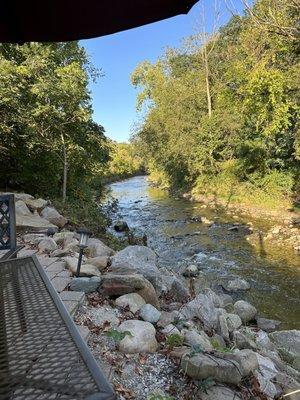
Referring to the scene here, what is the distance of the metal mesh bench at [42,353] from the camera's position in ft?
3.41

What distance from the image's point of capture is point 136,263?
5.12 metres

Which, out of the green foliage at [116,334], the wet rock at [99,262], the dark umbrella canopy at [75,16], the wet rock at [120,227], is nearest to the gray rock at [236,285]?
the wet rock at [99,262]

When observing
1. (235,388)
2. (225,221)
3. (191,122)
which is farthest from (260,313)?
(191,122)

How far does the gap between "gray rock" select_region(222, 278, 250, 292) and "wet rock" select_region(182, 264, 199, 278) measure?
760mm

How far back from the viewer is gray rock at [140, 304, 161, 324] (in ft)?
11.2

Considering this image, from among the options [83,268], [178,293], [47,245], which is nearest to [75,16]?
[83,268]

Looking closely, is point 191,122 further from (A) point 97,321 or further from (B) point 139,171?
(B) point 139,171

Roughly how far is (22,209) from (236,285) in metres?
4.74

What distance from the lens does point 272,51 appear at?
41.2ft

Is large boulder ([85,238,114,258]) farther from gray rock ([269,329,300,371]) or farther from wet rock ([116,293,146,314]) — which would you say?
gray rock ([269,329,300,371])

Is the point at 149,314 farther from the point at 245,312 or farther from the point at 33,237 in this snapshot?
the point at 33,237

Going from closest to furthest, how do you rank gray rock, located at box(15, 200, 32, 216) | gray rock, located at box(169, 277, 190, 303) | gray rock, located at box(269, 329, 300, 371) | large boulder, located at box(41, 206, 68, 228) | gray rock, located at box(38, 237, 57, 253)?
gray rock, located at box(269, 329, 300, 371) → gray rock, located at box(169, 277, 190, 303) → gray rock, located at box(38, 237, 57, 253) → gray rock, located at box(15, 200, 32, 216) → large boulder, located at box(41, 206, 68, 228)

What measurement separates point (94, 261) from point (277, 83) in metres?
10.4

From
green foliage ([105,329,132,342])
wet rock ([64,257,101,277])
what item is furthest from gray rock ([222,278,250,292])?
green foliage ([105,329,132,342])
